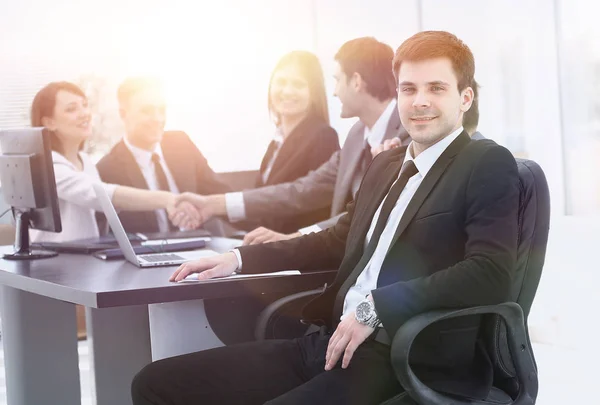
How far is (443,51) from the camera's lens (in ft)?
6.46

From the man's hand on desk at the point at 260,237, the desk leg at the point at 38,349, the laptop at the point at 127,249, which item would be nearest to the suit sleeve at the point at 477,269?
the laptop at the point at 127,249

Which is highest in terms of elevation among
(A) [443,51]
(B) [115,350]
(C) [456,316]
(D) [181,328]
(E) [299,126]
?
(A) [443,51]

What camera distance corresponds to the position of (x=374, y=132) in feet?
12.1

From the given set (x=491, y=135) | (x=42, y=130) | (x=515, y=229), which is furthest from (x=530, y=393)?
(x=491, y=135)

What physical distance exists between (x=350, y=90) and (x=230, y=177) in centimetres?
190

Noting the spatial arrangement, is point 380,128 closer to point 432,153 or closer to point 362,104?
point 362,104

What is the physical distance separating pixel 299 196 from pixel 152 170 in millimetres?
1146

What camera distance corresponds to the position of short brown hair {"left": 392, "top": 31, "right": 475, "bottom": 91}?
77.6 inches

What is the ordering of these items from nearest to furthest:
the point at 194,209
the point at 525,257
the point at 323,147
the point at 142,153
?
the point at 525,257 → the point at 323,147 → the point at 194,209 → the point at 142,153

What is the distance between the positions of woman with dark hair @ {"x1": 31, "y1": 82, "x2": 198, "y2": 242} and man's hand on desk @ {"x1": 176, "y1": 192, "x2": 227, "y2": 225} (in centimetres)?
6

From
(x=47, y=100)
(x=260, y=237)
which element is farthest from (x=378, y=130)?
(x=47, y=100)

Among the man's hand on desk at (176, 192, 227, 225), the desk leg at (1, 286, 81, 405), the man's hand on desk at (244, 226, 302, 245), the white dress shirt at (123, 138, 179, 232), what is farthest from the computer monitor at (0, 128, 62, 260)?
the white dress shirt at (123, 138, 179, 232)

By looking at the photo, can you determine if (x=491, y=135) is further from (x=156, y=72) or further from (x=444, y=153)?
(x=444, y=153)

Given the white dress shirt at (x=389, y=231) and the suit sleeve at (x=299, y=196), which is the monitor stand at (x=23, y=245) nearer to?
the white dress shirt at (x=389, y=231)
